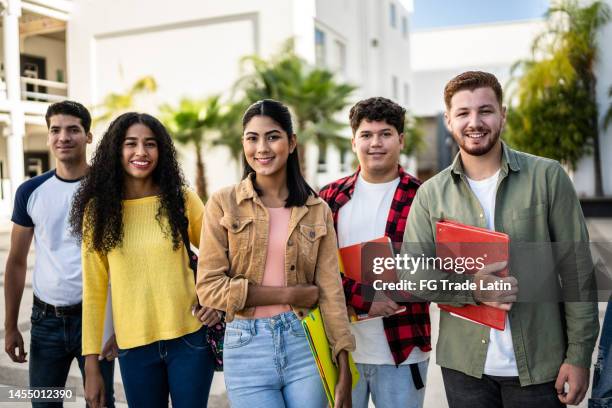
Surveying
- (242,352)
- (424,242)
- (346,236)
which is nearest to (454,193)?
(424,242)

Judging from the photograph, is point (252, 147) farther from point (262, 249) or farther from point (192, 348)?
point (192, 348)

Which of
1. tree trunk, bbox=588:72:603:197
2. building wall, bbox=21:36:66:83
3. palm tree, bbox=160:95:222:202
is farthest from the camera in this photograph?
building wall, bbox=21:36:66:83

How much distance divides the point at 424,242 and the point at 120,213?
1.21m

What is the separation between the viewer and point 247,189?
2.04 meters

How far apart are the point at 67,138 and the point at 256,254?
135 cm

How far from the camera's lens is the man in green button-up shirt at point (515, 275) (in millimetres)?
1798

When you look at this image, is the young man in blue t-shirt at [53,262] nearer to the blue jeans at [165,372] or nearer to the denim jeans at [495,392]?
the blue jeans at [165,372]

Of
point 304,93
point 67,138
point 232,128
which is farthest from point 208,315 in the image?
point 232,128

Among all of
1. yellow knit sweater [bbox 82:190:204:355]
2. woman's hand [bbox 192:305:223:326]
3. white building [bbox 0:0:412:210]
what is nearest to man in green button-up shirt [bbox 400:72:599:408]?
woman's hand [bbox 192:305:223:326]

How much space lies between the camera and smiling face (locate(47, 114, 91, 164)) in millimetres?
2711

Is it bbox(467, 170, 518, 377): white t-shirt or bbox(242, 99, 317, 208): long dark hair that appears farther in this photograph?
bbox(242, 99, 317, 208): long dark hair

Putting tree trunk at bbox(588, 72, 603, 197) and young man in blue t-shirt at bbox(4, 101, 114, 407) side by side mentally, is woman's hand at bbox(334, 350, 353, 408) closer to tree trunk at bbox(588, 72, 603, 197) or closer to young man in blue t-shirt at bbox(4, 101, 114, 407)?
young man in blue t-shirt at bbox(4, 101, 114, 407)

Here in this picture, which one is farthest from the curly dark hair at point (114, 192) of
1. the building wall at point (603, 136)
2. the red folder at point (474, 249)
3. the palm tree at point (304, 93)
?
the building wall at point (603, 136)

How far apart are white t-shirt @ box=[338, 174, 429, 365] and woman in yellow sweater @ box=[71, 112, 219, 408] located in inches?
24.6
